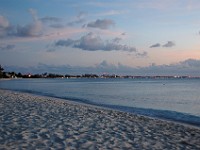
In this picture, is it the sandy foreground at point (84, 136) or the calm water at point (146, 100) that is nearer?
the sandy foreground at point (84, 136)

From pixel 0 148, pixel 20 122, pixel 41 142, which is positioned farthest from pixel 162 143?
pixel 20 122

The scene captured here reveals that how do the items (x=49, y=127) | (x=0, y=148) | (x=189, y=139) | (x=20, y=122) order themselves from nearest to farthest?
(x=0, y=148) → (x=189, y=139) → (x=49, y=127) → (x=20, y=122)

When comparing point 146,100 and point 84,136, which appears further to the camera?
point 146,100

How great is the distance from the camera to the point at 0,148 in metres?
9.17

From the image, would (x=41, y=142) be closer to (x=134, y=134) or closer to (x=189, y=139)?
(x=134, y=134)

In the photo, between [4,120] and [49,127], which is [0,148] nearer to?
[49,127]

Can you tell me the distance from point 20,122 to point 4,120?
0.86m

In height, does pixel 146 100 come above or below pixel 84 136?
below

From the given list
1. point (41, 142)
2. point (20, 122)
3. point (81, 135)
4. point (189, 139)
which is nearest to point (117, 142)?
point (81, 135)

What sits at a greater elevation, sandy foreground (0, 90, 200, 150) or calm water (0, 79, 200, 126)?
sandy foreground (0, 90, 200, 150)

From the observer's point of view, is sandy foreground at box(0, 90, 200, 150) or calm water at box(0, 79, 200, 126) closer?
sandy foreground at box(0, 90, 200, 150)

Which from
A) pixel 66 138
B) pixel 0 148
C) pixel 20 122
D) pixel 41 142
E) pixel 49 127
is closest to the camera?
pixel 0 148

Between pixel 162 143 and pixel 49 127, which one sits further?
pixel 49 127

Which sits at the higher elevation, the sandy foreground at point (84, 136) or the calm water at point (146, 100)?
the sandy foreground at point (84, 136)
